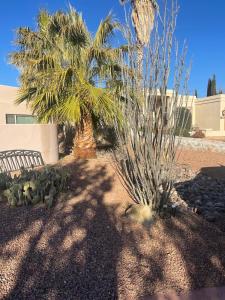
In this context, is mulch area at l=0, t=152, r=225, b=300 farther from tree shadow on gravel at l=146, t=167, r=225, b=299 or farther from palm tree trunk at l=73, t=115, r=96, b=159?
palm tree trunk at l=73, t=115, r=96, b=159

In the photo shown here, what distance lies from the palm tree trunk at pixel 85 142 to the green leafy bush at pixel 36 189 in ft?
16.6

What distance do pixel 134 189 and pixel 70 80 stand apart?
6.70 m

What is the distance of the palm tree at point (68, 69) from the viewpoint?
10227 mm

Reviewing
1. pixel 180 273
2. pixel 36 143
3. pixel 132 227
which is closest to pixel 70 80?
pixel 36 143

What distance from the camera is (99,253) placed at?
11.9 ft

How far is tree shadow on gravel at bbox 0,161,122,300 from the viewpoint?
9.90 feet

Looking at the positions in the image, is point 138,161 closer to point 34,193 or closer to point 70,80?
point 34,193

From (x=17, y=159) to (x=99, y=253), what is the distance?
7.10 meters

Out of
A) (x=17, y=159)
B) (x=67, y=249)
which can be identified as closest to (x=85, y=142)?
(x=17, y=159)

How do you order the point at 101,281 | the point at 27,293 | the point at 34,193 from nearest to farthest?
the point at 27,293, the point at 101,281, the point at 34,193

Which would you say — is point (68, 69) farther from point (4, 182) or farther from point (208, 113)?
point (208, 113)

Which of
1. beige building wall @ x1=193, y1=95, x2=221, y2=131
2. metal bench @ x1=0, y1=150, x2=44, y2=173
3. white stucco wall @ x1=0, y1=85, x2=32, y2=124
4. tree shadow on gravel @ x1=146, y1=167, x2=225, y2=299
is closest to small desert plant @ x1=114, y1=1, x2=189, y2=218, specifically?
tree shadow on gravel @ x1=146, y1=167, x2=225, y2=299

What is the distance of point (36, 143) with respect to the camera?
11.2m

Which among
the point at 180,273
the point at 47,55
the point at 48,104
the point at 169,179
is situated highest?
the point at 47,55
